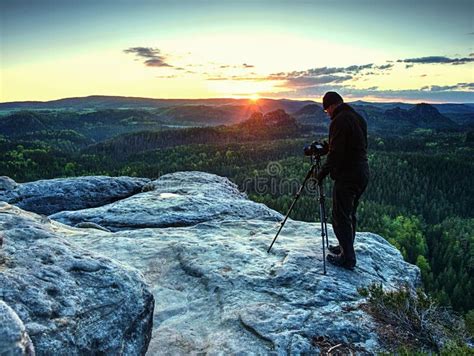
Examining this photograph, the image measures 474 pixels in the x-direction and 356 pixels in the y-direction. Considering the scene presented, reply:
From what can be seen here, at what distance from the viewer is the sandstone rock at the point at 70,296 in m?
5.68

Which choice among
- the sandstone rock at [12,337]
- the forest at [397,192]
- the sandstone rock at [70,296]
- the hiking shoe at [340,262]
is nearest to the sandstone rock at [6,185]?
the sandstone rock at [70,296]

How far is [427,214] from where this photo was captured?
139 m

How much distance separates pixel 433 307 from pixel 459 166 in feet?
655

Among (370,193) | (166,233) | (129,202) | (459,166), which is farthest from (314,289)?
(459,166)

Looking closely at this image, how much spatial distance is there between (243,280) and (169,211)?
25.6 ft

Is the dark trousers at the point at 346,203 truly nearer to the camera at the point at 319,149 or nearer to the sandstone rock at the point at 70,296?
the camera at the point at 319,149

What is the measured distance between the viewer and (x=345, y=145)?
9.89 metres

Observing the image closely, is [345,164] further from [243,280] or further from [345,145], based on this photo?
[243,280]

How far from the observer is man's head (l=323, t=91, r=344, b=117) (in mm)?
10203

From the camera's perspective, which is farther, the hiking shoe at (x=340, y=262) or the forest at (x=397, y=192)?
the forest at (x=397, y=192)

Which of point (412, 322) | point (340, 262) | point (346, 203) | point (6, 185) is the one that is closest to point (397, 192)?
point (6, 185)

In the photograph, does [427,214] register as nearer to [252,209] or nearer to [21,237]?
[252,209]

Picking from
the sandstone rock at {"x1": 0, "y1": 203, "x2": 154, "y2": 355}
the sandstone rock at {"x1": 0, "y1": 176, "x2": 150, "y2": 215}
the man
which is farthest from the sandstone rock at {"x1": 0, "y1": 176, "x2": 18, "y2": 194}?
the man

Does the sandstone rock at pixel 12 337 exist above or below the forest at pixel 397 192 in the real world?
above
